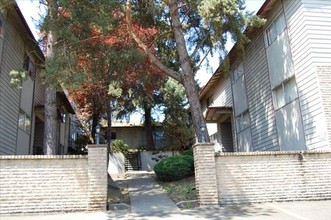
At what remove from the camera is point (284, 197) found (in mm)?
9758

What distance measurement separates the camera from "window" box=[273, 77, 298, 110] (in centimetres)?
1284

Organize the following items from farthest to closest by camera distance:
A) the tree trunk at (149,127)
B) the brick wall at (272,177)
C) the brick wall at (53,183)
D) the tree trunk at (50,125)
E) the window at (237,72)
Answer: the tree trunk at (149,127)
the window at (237,72)
the tree trunk at (50,125)
the brick wall at (272,177)
the brick wall at (53,183)

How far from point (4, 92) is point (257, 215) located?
1038 centimetres

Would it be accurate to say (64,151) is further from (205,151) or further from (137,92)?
(205,151)

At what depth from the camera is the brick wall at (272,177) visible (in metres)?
9.65

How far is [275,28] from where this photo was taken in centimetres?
1405

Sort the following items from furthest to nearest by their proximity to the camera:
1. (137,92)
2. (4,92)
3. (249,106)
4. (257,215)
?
(137,92), (249,106), (4,92), (257,215)

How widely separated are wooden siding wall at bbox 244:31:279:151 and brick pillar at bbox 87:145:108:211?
8.22 meters

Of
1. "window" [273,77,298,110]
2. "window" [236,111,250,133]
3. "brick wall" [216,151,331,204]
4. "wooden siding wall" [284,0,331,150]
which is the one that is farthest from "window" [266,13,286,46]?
"brick wall" [216,151,331,204]

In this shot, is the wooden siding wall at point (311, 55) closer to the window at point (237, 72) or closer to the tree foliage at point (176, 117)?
the window at point (237, 72)

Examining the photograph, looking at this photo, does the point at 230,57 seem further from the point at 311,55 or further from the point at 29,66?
the point at 29,66

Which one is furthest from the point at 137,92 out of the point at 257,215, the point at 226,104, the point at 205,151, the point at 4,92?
the point at 257,215

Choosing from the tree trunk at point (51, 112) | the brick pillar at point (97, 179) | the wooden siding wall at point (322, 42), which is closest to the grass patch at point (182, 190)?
the brick pillar at point (97, 179)

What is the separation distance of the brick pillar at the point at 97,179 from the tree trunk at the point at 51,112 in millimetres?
2509
